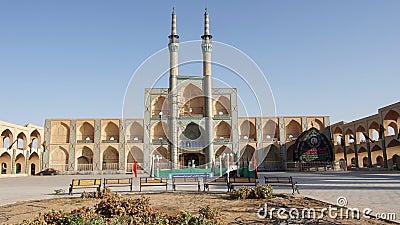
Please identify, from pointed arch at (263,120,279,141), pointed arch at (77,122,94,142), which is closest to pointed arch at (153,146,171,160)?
pointed arch at (77,122,94,142)

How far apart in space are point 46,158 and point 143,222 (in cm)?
3652

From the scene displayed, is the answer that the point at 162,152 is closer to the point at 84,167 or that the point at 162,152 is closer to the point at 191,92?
the point at 191,92

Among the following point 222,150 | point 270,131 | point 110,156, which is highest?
point 270,131

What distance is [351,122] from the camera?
34.8 meters

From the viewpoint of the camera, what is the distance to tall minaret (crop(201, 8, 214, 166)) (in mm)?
36062

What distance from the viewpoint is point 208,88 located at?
122 ft

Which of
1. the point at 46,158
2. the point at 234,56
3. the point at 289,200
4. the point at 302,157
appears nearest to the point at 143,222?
the point at 289,200

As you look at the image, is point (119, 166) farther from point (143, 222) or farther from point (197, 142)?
point (143, 222)

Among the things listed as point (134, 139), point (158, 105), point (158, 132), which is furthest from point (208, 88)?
point (134, 139)

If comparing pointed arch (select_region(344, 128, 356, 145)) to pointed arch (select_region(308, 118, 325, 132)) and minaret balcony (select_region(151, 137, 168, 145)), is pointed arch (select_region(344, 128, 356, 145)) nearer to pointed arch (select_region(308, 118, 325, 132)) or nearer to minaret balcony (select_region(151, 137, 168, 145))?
pointed arch (select_region(308, 118, 325, 132))

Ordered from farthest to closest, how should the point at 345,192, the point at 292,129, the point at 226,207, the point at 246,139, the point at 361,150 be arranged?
Answer: the point at 292,129, the point at 246,139, the point at 361,150, the point at 345,192, the point at 226,207
